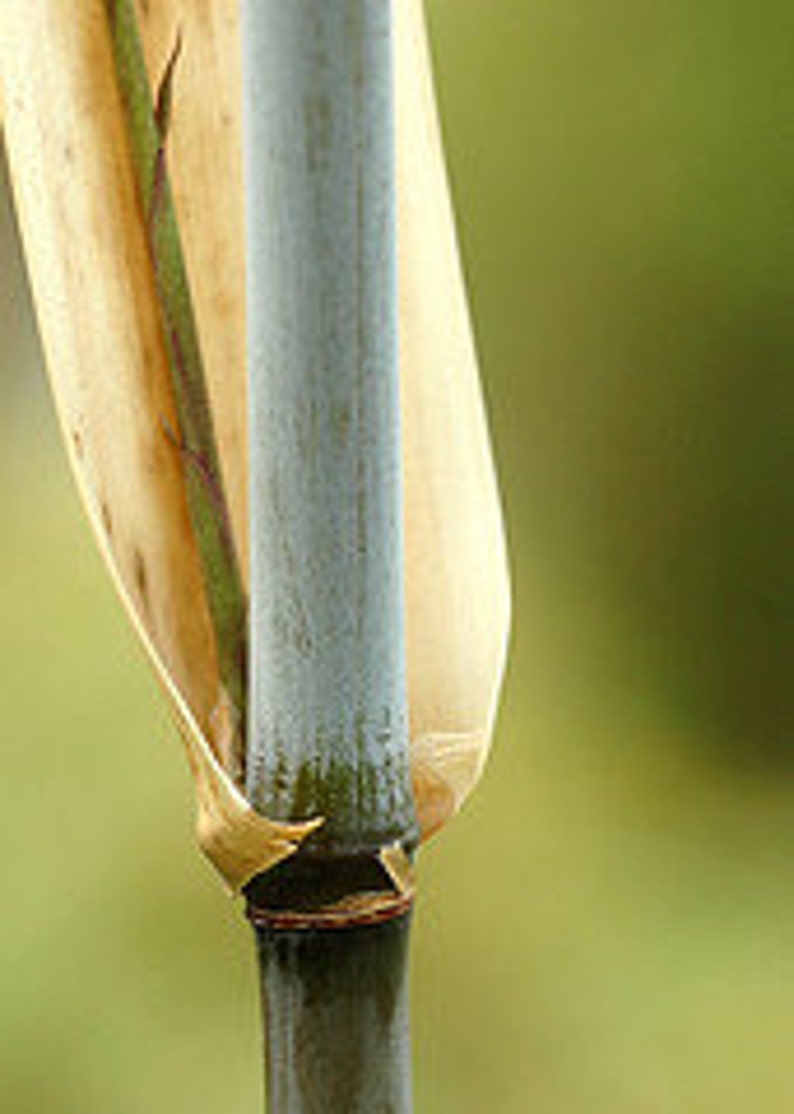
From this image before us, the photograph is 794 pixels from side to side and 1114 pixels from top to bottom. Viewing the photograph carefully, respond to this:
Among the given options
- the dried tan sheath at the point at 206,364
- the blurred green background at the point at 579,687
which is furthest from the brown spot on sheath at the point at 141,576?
the blurred green background at the point at 579,687

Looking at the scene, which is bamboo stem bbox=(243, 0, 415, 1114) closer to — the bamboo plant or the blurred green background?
the bamboo plant

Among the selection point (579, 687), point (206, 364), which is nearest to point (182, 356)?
point (206, 364)

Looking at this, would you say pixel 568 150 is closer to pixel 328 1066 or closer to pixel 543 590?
pixel 543 590

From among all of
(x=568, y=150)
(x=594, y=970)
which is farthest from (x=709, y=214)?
(x=594, y=970)

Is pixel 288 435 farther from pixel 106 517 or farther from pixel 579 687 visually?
pixel 579 687

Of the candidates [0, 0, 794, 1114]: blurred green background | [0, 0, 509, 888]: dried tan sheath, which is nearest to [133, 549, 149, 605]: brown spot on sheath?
[0, 0, 509, 888]: dried tan sheath

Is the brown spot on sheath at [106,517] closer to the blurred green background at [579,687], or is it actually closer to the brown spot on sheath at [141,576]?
the brown spot on sheath at [141,576]
